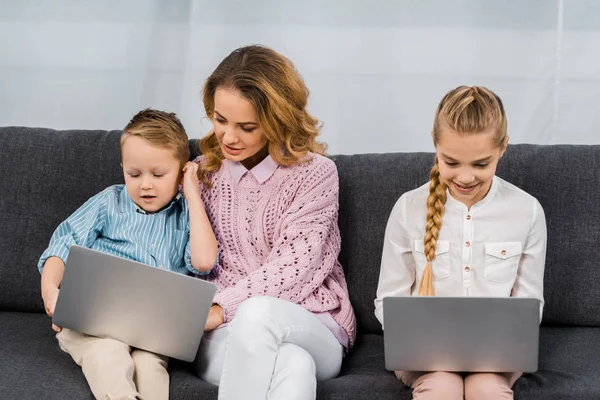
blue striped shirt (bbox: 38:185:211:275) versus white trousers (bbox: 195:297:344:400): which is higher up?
blue striped shirt (bbox: 38:185:211:275)

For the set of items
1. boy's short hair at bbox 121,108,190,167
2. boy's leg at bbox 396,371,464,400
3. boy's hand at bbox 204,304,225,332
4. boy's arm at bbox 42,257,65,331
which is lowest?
boy's leg at bbox 396,371,464,400

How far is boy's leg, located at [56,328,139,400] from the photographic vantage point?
1967 millimetres

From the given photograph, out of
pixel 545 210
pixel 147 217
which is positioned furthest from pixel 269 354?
pixel 545 210

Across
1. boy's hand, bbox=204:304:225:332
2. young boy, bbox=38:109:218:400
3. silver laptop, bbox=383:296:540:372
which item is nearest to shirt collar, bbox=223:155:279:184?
young boy, bbox=38:109:218:400

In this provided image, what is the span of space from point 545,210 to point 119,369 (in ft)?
3.73

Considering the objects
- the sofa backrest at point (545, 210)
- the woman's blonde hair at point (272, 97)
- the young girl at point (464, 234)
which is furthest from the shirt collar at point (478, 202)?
the woman's blonde hair at point (272, 97)

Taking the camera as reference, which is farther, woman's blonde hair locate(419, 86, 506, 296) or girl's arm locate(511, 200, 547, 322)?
girl's arm locate(511, 200, 547, 322)

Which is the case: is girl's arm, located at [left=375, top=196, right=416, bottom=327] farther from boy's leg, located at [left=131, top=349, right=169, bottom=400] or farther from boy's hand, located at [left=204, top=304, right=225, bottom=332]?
boy's leg, located at [left=131, top=349, right=169, bottom=400]

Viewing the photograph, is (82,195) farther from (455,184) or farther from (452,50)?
(452,50)

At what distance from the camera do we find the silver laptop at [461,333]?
1845mm

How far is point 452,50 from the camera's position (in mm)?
2967

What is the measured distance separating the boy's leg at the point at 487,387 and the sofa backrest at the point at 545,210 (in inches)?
20.0

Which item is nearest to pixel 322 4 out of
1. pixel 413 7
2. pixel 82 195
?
pixel 413 7

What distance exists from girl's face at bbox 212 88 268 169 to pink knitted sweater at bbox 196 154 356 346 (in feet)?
0.37
